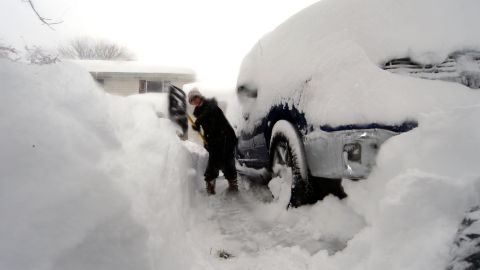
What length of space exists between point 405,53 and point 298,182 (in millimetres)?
1307

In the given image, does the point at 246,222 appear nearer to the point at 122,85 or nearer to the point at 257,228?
the point at 257,228

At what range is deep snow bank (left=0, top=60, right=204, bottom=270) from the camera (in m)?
1.22

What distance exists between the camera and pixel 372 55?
2662 millimetres

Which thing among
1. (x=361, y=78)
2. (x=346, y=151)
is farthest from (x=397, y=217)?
(x=361, y=78)

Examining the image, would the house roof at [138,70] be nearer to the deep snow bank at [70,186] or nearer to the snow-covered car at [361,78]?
the snow-covered car at [361,78]

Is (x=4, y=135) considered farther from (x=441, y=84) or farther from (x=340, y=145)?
(x=441, y=84)

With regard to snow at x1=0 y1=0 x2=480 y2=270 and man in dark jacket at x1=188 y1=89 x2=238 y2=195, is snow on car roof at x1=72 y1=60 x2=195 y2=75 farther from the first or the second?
snow at x1=0 y1=0 x2=480 y2=270

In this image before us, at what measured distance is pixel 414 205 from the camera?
157cm

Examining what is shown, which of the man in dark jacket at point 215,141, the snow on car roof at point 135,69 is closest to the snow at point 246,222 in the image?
the man in dark jacket at point 215,141

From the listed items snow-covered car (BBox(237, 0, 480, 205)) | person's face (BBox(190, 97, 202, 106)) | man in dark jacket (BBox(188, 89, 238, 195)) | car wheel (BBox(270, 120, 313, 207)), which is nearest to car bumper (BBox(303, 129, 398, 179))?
snow-covered car (BBox(237, 0, 480, 205))

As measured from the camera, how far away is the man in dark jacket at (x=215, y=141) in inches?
194

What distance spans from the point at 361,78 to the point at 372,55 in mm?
276

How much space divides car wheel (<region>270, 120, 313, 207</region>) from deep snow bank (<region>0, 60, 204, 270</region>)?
1.14 meters

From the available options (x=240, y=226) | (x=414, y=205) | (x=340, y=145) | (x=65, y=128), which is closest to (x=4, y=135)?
(x=65, y=128)
